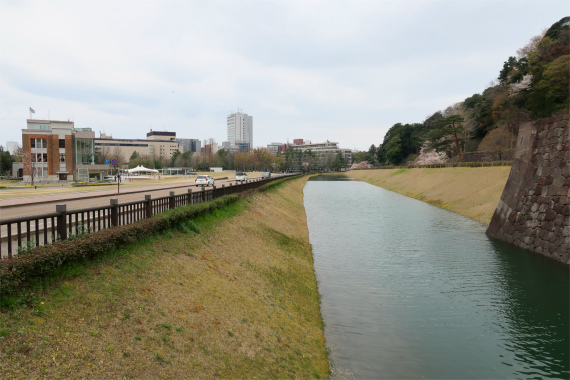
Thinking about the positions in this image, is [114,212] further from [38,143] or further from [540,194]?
[38,143]

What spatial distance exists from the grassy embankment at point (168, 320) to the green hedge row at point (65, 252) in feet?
0.79

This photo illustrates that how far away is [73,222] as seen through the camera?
505 inches

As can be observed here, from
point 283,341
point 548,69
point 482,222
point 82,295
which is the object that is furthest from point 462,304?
point 548,69

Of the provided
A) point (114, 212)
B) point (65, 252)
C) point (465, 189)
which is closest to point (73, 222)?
point (114, 212)

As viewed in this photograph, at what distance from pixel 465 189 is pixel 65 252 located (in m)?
40.1

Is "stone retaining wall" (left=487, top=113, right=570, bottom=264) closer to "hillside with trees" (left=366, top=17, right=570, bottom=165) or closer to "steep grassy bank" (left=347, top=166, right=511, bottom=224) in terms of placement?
"steep grassy bank" (left=347, top=166, right=511, bottom=224)

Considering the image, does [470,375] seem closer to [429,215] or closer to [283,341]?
[283,341]

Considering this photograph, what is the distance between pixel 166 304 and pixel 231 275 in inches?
150

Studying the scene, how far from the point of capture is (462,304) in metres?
11.9

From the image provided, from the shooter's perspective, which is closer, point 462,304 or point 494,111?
point 462,304

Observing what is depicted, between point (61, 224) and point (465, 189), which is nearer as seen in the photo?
point (61, 224)

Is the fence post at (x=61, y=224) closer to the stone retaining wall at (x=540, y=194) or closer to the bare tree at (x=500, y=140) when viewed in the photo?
the stone retaining wall at (x=540, y=194)

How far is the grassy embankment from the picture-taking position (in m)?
4.87

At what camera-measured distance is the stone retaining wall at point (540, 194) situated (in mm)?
16859
